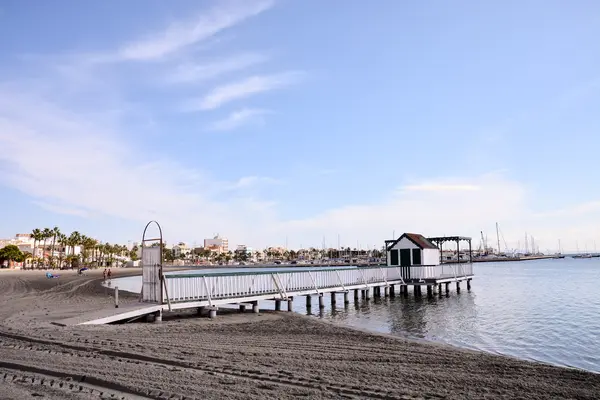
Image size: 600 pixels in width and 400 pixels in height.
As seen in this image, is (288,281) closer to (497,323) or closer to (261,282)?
(261,282)

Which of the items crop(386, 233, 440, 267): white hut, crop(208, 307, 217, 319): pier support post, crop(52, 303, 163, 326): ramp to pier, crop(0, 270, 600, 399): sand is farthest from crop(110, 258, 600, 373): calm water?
crop(52, 303, 163, 326): ramp to pier

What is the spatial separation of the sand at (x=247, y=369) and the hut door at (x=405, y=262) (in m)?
21.0

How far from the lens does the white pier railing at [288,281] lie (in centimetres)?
1850

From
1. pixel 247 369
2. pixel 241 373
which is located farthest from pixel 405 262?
pixel 241 373

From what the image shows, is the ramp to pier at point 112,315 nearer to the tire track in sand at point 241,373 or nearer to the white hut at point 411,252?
the tire track in sand at point 241,373

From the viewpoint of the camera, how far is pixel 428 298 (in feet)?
109

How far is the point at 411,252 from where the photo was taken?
34500 millimetres

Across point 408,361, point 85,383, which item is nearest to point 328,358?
point 408,361

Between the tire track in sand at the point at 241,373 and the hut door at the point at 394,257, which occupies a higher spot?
the hut door at the point at 394,257

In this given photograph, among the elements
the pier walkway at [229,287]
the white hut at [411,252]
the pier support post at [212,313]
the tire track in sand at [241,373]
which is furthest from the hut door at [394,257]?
the tire track in sand at [241,373]

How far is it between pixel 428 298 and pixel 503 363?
2332 centimetres

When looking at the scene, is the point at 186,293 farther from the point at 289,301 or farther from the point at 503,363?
the point at 503,363

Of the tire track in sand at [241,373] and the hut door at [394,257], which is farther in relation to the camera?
the hut door at [394,257]

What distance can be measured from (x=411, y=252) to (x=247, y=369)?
2754 centimetres
